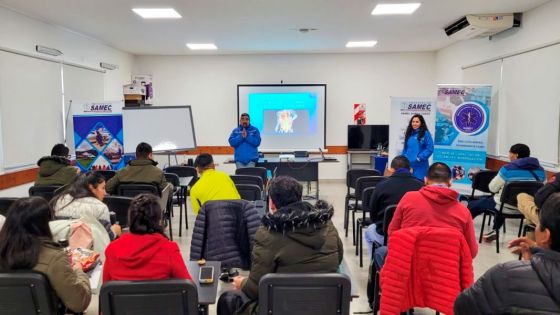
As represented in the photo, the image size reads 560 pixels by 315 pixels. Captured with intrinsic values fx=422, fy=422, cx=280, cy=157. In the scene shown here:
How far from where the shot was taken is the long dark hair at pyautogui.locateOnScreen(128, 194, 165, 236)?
80.7 inches

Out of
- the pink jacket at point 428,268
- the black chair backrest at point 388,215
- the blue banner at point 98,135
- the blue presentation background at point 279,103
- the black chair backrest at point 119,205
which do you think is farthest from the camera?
the blue presentation background at point 279,103

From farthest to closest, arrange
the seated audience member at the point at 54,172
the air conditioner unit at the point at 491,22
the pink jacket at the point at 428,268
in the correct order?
the air conditioner unit at the point at 491,22
the seated audience member at the point at 54,172
the pink jacket at the point at 428,268

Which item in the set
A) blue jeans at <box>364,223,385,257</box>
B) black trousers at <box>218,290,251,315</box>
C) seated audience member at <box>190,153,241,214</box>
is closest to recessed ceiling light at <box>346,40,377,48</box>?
blue jeans at <box>364,223,385,257</box>

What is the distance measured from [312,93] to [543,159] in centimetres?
520

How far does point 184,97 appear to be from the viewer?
9.91m

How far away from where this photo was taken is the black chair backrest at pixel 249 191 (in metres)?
4.57

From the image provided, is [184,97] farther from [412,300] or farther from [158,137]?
[412,300]

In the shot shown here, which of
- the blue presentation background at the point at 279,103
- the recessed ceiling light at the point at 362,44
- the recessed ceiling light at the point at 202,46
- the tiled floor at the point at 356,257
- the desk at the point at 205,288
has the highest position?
the recessed ceiling light at the point at 362,44

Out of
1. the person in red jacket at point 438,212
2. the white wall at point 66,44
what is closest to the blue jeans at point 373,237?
the person in red jacket at point 438,212

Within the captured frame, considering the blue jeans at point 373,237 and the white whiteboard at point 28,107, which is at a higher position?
the white whiteboard at point 28,107

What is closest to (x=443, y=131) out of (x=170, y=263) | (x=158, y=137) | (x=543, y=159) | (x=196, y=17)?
(x=543, y=159)

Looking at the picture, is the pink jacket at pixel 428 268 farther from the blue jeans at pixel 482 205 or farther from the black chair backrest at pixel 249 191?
the blue jeans at pixel 482 205

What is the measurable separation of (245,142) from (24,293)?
18.0ft

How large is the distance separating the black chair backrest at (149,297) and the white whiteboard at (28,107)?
448 centimetres
